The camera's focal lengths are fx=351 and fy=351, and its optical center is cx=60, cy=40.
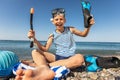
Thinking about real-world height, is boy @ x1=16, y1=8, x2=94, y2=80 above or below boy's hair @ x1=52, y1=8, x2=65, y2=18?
below

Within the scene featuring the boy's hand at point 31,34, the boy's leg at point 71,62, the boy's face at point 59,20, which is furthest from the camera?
the boy's face at point 59,20

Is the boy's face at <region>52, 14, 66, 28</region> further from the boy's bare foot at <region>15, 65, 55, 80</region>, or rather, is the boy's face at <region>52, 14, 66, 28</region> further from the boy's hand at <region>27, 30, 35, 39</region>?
the boy's bare foot at <region>15, 65, 55, 80</region>

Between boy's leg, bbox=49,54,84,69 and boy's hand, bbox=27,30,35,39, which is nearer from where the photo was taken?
boy's hand, bbox=27,30,35,39

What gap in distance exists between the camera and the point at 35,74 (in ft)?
14.0

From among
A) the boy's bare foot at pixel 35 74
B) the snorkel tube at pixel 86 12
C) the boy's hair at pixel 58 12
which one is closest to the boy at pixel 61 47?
the boy's hair at pixel 58 12

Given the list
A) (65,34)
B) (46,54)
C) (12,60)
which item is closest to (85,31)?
(65,34)

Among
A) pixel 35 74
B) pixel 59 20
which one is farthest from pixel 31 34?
pixel 35 74

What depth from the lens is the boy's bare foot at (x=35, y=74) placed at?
4.08 metres

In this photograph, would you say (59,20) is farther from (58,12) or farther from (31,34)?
(31,34)

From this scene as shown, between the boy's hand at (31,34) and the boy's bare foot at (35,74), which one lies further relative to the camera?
the boy's hand at (31,34)

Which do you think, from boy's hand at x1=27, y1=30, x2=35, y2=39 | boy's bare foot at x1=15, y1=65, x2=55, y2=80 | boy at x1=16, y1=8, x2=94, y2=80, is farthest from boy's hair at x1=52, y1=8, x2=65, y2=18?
boy's bare foot at x1=15, y1=65, x2=55, y2=80

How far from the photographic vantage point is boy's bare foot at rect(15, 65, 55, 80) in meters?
4.08

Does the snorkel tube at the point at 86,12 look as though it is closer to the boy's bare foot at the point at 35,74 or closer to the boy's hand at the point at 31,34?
the boy's hand at the point at 31,34

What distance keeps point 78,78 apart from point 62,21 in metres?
1.10
